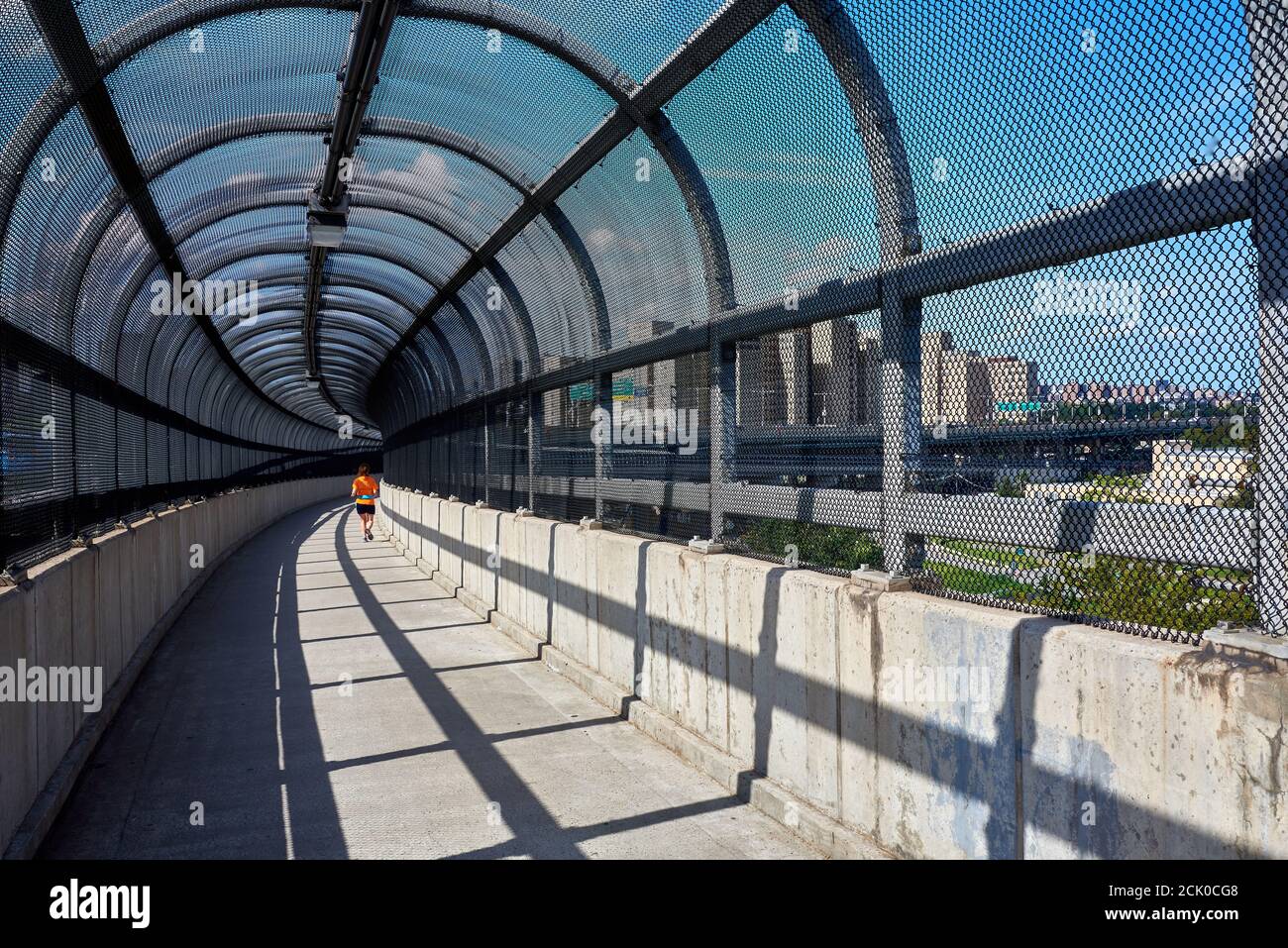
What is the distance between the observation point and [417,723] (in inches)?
300

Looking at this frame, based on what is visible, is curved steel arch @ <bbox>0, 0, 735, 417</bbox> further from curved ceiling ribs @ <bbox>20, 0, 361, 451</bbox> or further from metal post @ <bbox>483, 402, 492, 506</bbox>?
metal post @ <bbox>483, 402, 492, 506</bbox>

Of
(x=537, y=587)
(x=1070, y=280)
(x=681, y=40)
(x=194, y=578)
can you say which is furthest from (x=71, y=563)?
(x=194, y=578)

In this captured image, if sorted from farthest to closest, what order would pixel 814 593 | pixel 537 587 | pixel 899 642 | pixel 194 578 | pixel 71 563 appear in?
1. pixel 194 578
2. pixel 537 587
3. pixel 71 563
4. pixel 814 593
5. pixel 899 642

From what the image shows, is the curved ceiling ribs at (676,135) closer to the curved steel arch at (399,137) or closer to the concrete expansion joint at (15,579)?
the curved steel arch at (399,137)

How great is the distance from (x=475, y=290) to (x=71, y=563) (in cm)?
776

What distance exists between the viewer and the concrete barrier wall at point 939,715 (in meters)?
3.03

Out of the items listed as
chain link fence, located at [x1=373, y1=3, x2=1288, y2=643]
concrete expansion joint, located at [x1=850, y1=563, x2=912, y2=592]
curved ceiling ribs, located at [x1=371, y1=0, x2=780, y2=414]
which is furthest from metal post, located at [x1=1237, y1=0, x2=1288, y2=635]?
curved ceiling ribs, located at [x1=371, y1=0, x2=780, y2=414]

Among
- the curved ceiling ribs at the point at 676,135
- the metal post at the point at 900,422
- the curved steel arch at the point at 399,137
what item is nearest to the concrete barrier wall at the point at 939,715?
the metal post at the point at 900,422

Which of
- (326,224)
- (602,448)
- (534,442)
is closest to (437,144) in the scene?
(326,224)

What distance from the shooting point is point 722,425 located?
262 inches

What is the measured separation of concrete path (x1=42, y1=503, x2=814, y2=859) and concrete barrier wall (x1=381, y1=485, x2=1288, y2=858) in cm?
40

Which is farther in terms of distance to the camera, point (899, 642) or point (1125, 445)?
point (899, 642)

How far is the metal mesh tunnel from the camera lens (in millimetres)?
3344
